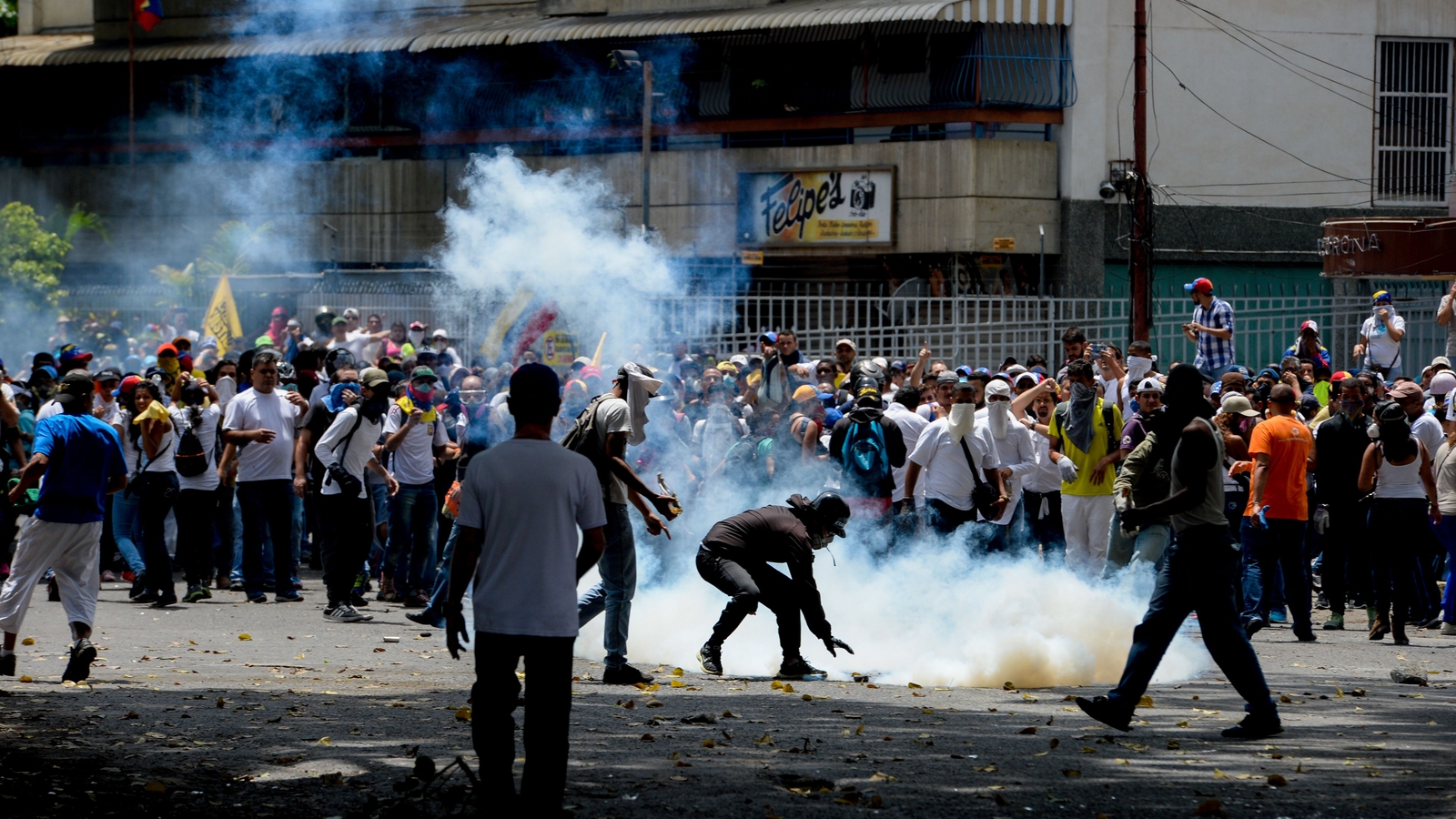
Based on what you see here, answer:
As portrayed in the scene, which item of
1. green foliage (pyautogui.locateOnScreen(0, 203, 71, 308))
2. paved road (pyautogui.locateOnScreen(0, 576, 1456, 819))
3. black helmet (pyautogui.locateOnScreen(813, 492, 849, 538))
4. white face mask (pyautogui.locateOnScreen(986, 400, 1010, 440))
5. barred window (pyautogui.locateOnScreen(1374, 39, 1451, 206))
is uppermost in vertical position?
barred window (pyautogui.locateOnScreen(1374, 39, 1451, 206))

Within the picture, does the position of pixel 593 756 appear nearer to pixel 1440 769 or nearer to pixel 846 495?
pixel 1440 769

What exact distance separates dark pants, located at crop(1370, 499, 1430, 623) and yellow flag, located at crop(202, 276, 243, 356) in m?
16.3

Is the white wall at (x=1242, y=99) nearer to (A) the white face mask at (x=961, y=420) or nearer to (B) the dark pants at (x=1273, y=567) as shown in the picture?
(B) the dark pants at (x=1273, y=567)

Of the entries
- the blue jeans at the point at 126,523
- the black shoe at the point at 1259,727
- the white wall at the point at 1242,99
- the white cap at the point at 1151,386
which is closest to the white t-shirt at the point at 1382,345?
the white cap at the point at 1151,386

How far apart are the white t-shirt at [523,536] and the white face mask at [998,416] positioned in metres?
6.94

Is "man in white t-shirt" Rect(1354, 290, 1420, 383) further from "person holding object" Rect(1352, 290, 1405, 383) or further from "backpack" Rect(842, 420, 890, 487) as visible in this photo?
"backpack" Rect(842, 420, 890, 487)

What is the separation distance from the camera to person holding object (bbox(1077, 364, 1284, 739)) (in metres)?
7.08

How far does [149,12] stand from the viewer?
31625 millimetres

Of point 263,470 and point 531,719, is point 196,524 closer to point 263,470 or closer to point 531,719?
point 263,470

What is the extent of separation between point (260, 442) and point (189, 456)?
2.25 feet

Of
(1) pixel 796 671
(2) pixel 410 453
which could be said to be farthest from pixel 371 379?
(1) pixel 796 671

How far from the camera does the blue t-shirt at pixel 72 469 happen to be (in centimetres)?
871

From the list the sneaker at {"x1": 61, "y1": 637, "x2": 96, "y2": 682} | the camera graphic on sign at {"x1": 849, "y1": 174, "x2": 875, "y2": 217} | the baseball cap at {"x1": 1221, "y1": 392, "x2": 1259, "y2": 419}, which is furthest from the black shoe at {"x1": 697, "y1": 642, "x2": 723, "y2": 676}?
the camera graphic on sign at {"x1": 849, "y1": 174, "x2": 875, "y2": 217}

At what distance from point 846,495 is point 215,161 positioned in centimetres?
2415
